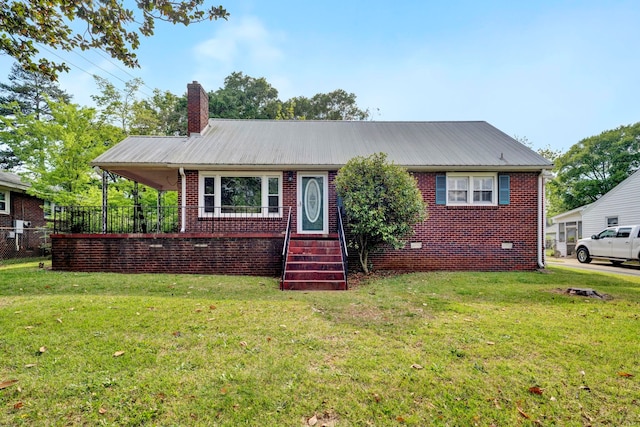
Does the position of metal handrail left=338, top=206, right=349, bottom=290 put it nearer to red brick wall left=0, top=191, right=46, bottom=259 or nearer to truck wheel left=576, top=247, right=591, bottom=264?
truck wheel left=576, top=247, right=591, bottom=264

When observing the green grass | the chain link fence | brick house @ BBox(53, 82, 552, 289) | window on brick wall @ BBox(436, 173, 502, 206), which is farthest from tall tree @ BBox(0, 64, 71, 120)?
window on brick wall @ BBox(436, 173, 502, 206)

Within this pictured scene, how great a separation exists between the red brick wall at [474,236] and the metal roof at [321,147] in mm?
870

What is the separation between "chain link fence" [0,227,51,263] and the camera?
14578 millimetres

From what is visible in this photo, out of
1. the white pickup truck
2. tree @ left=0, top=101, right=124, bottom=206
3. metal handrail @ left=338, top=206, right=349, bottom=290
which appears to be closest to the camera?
metal handrail @ left=338, top=206, right=349, bottom=290

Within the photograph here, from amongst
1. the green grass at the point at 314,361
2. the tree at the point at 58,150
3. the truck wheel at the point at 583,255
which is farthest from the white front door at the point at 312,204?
the truck wheel at the point at 583,255

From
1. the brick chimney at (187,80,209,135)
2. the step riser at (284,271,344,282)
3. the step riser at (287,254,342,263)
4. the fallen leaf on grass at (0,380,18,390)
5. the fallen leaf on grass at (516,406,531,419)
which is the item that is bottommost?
the fallen leaf on grass at (516,406,531,419)

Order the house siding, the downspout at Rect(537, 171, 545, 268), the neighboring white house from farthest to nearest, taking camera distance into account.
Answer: the neighboring white house → the house siding → the downspout at Rect(537, 171, 545, 268)

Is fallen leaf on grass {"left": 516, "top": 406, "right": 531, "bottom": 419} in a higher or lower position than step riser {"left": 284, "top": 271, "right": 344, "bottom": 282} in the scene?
lower

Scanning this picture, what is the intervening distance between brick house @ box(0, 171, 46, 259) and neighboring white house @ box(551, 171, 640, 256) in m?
30.3

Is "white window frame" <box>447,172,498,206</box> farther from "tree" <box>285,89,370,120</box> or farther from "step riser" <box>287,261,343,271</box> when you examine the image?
"tree" <box>285,89,370,120</box>

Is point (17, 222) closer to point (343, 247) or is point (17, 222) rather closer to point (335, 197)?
point (335, 197)

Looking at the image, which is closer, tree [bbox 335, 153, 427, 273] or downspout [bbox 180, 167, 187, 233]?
tree [bbox 335, 153, 427, 273]

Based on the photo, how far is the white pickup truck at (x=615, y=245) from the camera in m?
12.7

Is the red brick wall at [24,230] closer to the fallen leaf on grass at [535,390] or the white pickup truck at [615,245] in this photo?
the fallen leaf on grass at [535,390]
